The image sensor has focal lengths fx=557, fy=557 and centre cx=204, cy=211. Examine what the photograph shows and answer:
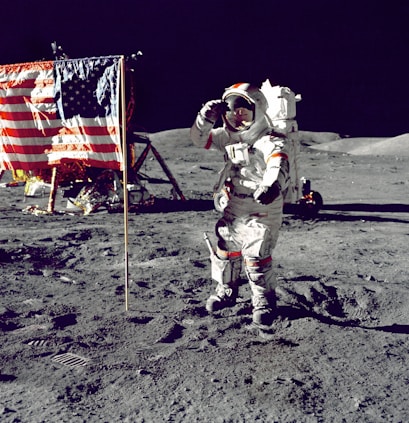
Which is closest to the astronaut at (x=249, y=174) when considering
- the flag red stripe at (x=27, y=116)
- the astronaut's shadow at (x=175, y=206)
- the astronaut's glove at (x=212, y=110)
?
the astronaut's glove at (x=212, y=110)

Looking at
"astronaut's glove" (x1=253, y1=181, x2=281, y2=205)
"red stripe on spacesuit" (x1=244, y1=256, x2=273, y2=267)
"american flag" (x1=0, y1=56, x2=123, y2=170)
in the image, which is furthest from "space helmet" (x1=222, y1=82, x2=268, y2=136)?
"american flag" (x1=0, y1=56, x2=123, y2=170)

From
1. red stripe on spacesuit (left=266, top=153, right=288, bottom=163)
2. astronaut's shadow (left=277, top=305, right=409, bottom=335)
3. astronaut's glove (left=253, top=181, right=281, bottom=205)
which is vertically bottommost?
astronaut's shadow (left=277, top=305, right=409, bottom=335)

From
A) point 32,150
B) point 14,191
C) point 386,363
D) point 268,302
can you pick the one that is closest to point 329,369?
point 386,363

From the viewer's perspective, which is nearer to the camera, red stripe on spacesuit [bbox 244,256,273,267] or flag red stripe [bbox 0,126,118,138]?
red stripe on spacesuit [bbox 244,256,273,267]

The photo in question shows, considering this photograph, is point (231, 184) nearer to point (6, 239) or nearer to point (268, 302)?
point (268, 302)

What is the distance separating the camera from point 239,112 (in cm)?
328

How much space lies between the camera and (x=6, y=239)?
206 inches

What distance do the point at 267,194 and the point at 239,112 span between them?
0.58 m

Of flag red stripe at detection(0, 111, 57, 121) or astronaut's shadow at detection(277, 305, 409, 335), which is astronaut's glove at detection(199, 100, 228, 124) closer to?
astronaut's shadow at detection(277, 305, 409, 335)

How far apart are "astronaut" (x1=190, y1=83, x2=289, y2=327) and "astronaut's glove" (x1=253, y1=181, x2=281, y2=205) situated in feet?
0.30

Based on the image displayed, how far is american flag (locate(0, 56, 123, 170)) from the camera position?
163 inches

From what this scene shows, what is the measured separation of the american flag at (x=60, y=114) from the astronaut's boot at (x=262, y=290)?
1.43 m

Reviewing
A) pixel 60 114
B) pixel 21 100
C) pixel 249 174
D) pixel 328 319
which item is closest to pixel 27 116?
pixel 21 100

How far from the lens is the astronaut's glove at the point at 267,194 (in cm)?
301
